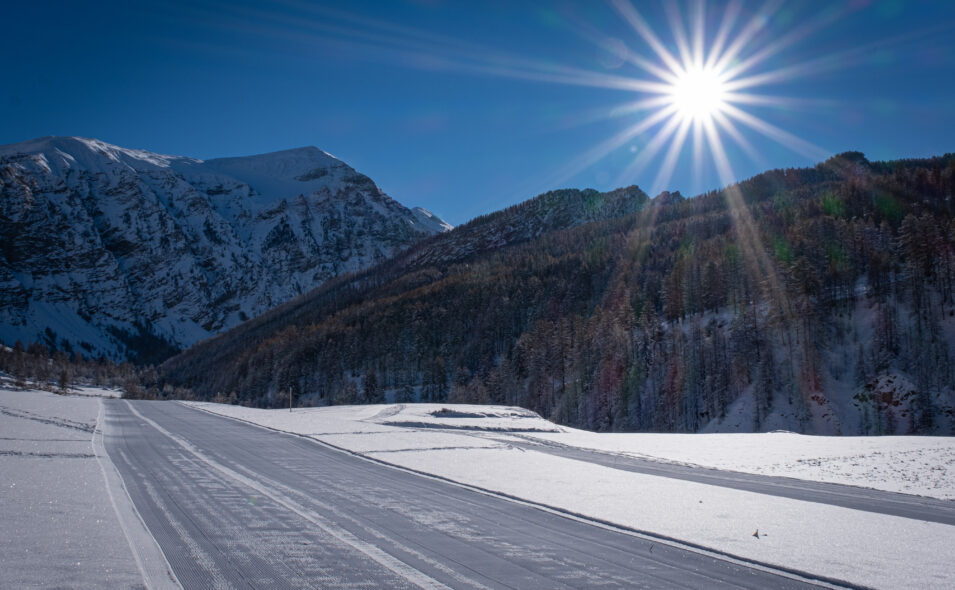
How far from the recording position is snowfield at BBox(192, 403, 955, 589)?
8016 millimetres

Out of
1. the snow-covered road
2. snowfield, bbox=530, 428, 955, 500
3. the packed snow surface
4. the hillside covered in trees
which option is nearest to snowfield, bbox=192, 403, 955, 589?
snowfield, bbox=530, 428, 955, 500

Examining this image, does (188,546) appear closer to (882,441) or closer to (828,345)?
(882,441)

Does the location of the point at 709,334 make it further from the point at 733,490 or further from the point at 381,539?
the point at 381,539

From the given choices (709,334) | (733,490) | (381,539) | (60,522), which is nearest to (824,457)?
(733,490)

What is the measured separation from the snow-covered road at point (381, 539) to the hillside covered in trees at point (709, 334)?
192ft

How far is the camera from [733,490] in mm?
13539

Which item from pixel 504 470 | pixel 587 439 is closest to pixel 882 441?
pixel 587 439

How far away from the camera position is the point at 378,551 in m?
8.02

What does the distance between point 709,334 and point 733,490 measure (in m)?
68.1

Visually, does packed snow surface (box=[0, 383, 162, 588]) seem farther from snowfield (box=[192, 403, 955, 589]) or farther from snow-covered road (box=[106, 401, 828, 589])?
snowfield (box=[192, 403, 955, 589])

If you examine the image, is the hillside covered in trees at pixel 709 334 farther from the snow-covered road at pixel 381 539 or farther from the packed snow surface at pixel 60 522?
the packed snow surface at pixel 60 522

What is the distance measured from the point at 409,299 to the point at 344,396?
195ft

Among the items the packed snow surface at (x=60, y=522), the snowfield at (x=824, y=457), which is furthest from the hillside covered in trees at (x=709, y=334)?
the packed snow surface at (x=60, y=522)

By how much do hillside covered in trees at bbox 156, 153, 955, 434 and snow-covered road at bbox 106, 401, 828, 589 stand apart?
58.4 meters
